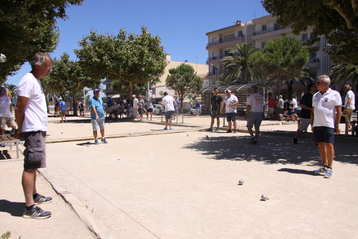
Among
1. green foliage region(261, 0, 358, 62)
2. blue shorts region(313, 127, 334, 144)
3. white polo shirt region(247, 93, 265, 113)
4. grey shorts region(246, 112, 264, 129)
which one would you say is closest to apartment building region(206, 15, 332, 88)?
green foliage region(261, 0, 358, 62)

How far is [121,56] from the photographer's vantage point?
21656 mm

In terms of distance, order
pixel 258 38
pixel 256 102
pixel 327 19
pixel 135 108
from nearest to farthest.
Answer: pixel 256 102 < pixel 327 19 < pixel 135 108 < pixel 258 38

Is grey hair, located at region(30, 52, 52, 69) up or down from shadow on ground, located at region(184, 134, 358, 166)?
up

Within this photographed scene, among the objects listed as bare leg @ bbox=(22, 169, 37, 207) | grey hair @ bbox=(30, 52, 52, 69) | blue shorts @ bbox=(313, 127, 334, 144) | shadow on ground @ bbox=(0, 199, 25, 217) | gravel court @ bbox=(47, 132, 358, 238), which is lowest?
gravel court @ bbox=(47, 132, 358, 238)

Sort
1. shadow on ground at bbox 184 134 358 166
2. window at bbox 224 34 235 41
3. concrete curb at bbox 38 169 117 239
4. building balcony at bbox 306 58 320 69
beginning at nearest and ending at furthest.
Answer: concrete curb at bbox 38 169 117 239 → shadow on ground at bbox 184 134 358 166 → building balcony at bbox 306 58 320 69 → window at bbox 224 34 235 41

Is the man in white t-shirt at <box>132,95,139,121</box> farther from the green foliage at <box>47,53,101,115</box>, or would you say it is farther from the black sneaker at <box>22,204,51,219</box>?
the black sneaker at <box>22,204,51,219</box>

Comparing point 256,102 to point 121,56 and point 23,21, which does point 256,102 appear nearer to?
point 23,21

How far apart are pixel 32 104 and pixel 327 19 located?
30.6 feet

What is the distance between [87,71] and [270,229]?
2245 centimetres

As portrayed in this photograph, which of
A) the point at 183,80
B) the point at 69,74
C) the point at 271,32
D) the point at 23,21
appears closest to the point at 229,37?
the point at 271,32

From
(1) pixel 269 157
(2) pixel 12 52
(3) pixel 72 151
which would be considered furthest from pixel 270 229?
(2) pixel 12 52

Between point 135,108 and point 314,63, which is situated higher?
point 314,63

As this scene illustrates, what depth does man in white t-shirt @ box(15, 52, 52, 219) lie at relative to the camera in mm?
3193

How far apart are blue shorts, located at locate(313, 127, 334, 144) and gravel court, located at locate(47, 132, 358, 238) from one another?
681mm
